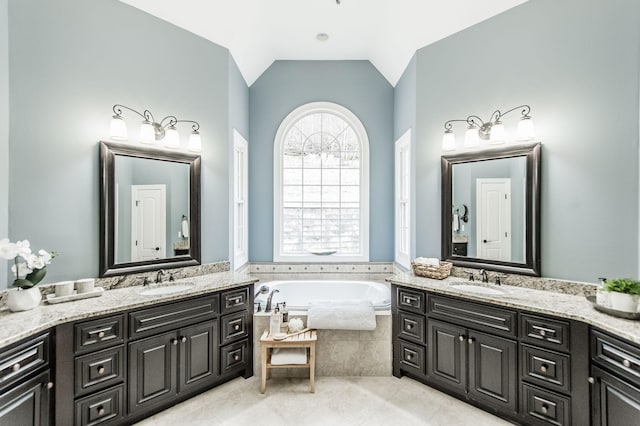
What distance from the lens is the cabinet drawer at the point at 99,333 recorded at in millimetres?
1822

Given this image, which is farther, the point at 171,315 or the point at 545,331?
the point at 171,315

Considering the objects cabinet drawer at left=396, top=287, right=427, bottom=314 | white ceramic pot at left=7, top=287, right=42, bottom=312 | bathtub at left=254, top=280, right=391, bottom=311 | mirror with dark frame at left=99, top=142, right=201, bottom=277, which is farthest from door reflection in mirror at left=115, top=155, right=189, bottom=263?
cabinet drawer at left=396, top=287, right=427, bottom=314

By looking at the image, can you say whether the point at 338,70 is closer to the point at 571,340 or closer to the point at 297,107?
the point at 297,107

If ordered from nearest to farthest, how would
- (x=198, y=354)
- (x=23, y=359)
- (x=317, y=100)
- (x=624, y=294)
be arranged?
(x=23, y=359), (x=624, y=294), (x=198, y=354), (x=317, y=100)

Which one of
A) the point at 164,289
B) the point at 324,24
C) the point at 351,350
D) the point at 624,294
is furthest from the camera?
the point at 324,24

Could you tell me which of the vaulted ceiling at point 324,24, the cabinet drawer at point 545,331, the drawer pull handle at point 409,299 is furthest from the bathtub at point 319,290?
the vaulted ceiling at point 324,24

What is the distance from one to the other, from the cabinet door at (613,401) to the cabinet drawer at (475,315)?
46 cm

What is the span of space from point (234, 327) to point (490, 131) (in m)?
2.75

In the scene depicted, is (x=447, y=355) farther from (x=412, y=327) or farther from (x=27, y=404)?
(x=27, y=404)

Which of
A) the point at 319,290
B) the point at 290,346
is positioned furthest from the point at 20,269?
the point at 319,290

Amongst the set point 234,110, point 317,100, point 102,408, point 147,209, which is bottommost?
point 102,408

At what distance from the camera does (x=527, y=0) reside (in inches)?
94.4

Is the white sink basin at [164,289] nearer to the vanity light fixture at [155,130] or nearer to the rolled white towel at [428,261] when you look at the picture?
the vanity light fixture at [155,130]

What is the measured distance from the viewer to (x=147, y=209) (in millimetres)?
2605
